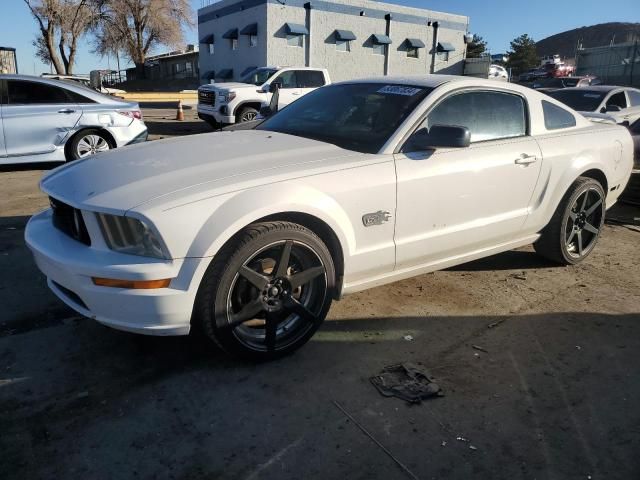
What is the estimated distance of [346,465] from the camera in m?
2.29

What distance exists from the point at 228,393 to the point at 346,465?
773 millimetres

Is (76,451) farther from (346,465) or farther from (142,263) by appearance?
(346,465)

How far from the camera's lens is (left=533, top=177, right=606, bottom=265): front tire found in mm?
4465

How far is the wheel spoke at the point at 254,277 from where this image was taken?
9.19ft

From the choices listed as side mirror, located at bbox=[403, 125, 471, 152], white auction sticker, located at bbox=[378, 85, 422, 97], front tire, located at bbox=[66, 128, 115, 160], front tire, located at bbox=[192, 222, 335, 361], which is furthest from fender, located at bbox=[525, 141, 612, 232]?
front tire, located at bbox=[66, 128, 115, 160]

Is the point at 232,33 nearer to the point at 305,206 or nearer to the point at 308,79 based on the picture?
the point at 308,79

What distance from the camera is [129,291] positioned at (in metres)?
2.58

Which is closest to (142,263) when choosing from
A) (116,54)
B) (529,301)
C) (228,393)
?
(228,393)

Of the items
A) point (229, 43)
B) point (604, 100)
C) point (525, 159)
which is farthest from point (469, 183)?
point (229, 43)

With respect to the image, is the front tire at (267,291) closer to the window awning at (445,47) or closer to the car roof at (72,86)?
the car roof at (72,86)

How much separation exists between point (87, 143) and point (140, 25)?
134ft

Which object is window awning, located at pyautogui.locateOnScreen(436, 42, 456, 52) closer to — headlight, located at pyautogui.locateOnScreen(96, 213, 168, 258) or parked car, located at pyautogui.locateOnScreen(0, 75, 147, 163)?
parked car, located at pyautogui.locateOnScreen(0, 75, 147, 163)

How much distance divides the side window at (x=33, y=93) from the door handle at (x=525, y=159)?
22.6 feet

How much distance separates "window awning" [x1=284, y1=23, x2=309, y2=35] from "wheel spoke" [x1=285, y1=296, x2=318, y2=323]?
1091 inches
